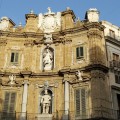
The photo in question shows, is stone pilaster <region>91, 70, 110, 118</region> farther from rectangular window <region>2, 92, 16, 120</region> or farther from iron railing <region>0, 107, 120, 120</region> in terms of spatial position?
rectangular window <region>2, 92, 16, 120</region>

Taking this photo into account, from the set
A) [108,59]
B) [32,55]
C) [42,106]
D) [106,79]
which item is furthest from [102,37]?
[42,106]

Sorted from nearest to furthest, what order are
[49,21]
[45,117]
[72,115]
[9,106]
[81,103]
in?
[72,115]
[45,117]
[81,103]
[9,106]
[49,21]

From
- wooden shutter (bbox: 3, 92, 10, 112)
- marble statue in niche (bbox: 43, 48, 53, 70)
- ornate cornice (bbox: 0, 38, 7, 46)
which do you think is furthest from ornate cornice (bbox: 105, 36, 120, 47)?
wooden shutter (bbox: 3, 92, 10, 112)

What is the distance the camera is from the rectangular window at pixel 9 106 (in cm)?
2269

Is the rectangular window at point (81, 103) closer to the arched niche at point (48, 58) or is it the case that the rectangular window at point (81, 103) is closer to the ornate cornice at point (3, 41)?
the arched niche at point (48, 58)

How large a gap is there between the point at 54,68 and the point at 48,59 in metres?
1.07

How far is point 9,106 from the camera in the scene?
23.2 metres

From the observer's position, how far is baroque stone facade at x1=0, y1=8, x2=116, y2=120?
22.3 metres

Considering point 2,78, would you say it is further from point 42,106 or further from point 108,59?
point 108,59

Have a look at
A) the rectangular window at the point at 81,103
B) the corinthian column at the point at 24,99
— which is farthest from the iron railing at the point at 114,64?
the corinthian column at the point at 24,99

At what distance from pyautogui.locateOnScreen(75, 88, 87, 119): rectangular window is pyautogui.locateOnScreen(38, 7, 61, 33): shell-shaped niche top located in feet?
23.1

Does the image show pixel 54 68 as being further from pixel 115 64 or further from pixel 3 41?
pixel 3 41

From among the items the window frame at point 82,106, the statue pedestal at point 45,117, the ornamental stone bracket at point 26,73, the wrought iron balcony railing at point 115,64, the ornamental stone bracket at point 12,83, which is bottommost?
the statue pedestal at point 45,117

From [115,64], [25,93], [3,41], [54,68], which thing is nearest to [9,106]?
[25,93]
